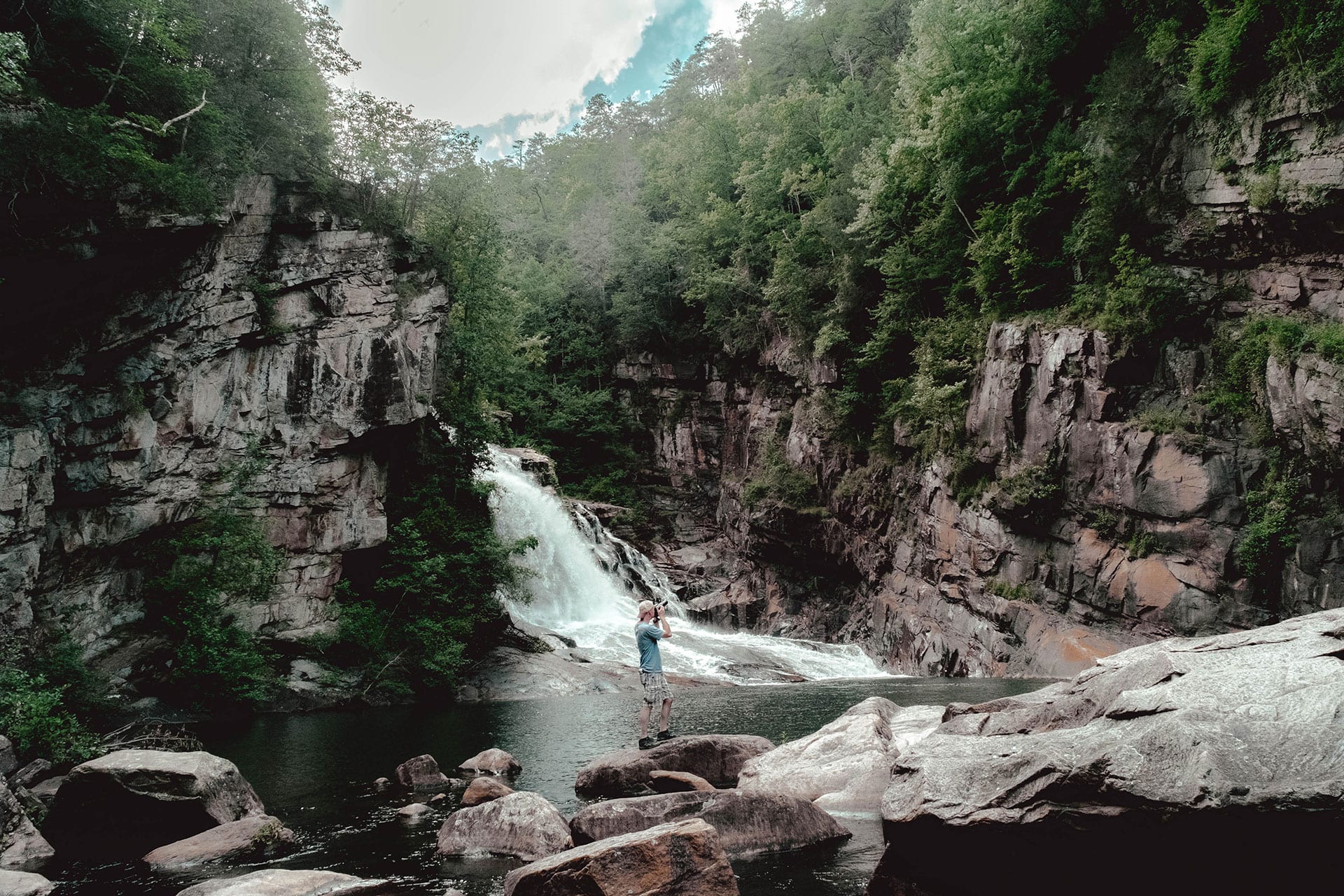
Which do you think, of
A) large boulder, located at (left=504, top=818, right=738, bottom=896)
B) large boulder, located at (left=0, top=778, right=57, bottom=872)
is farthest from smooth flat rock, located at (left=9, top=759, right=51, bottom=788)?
large boulder, located at (left=504, top=818, right=738, bottom=896)

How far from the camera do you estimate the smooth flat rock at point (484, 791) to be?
30.4 feet

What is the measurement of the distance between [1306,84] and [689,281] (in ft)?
97.3

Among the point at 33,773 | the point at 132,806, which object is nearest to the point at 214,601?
the point at 33,773

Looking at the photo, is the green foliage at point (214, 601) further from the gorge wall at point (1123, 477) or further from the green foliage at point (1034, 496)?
the green foliage at point (1034, 496)

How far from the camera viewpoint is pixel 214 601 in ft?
66.2

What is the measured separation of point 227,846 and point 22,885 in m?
1.90

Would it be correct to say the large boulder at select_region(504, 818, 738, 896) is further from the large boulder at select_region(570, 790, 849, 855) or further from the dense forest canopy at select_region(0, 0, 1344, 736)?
the dense forest canopy at select_region(0, 0, 1344, 736)

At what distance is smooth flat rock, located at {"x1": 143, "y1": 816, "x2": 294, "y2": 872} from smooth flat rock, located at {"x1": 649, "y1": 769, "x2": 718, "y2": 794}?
12.9 feet

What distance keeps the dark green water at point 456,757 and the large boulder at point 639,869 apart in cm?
59

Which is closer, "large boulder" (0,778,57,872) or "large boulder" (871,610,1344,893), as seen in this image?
"large boulder" (871,610,1344,893)

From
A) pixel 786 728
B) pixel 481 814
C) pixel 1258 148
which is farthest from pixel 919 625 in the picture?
pixel 481 814

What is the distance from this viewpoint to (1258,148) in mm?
18094

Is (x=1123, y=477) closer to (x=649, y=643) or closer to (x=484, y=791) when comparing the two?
(x=649, y=643)

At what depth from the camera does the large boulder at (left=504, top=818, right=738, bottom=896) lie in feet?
18.3
